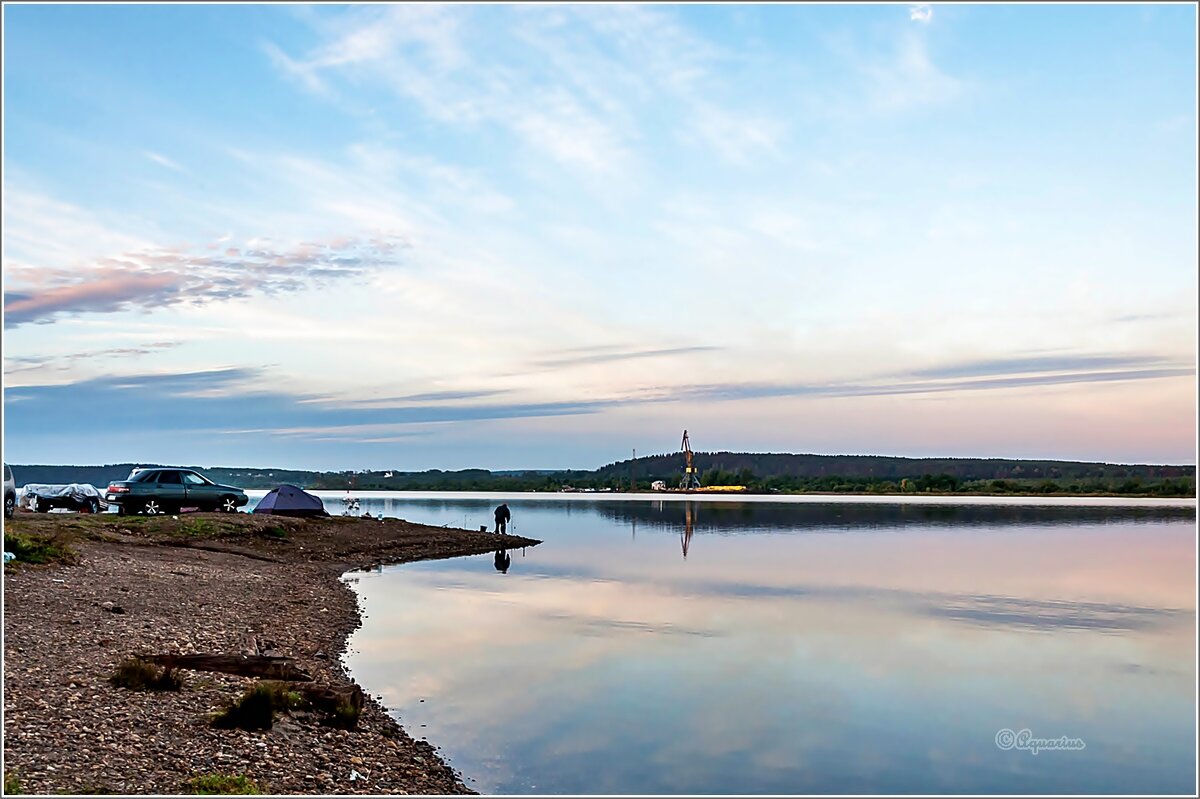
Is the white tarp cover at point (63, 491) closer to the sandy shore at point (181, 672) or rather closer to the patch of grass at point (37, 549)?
the sandy shore at point (181, 672)

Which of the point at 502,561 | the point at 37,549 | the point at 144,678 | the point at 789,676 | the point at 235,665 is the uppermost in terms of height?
the point at 37,549

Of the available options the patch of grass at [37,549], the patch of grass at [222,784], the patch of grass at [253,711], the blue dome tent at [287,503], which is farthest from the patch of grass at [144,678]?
the blue dome tent at [287,503]

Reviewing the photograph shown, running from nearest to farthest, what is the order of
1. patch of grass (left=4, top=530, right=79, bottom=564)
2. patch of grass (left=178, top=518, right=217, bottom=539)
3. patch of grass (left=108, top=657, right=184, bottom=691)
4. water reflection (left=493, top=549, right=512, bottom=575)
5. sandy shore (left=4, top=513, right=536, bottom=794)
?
sandy shore (left=4, top=513, right=536, bottom=794), patch of grass (left=108, top=657, right=184, bottom=691), patch of grass (left=4, top=530, right=79, bottom=564), patch of grass (left=178, top=518, right=217, bottom=539), water reflection (left=493, top=549, right=512, bottom=575)

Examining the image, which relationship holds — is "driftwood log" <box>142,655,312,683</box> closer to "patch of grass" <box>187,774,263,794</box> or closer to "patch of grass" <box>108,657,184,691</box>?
"patch of grass" <box>108,657,184,691</box>

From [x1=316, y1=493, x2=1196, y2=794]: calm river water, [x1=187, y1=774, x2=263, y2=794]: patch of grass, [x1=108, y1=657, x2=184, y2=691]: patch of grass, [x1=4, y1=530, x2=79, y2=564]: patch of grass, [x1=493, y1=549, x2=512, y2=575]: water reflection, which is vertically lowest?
[x1=493, y1=549, x2=512, y2=575]: water reflection

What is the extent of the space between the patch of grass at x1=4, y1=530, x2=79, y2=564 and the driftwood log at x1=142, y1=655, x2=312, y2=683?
7.67 meters

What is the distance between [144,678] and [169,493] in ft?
88.7

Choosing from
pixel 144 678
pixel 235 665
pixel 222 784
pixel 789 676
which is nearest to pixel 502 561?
pixel 789 676

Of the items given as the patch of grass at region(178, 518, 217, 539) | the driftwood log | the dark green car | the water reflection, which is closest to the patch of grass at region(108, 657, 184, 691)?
the driftwood log

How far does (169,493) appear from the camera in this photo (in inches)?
1400

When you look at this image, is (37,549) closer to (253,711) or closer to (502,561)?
(253,711)

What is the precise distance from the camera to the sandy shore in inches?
327

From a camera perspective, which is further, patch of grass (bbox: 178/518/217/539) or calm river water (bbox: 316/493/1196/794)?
patch of grass (bbox: 178/518/217/539)

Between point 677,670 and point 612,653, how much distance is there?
1.81m
